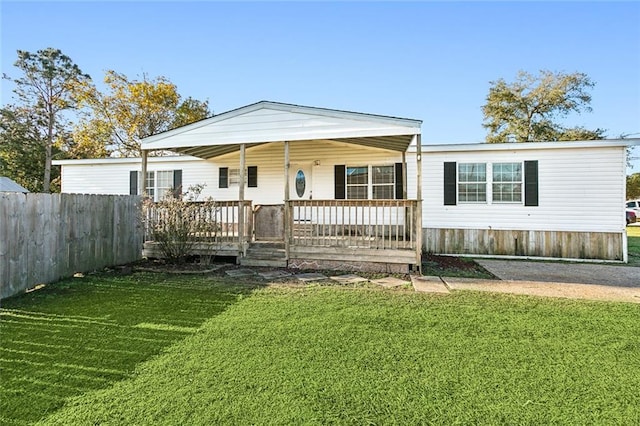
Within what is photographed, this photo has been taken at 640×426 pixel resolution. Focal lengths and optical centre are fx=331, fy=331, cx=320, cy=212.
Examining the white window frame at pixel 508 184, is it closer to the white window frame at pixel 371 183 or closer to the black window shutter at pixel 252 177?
the white window frame at pixel 371 183

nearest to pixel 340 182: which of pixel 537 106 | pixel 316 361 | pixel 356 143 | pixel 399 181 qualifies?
pixel 356 143

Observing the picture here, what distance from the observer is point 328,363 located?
106 inches

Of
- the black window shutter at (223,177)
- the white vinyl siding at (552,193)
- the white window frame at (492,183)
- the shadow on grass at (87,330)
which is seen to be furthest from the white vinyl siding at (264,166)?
the shadow on grass at (87,330)

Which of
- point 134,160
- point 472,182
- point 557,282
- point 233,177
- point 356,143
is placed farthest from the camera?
point 134,160

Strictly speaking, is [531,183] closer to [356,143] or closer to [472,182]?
[472,182]

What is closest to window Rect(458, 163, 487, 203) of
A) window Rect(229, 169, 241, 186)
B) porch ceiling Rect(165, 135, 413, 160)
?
porch ceiling Rect(165, 135, 413, 160)

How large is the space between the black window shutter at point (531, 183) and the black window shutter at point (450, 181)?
180cm

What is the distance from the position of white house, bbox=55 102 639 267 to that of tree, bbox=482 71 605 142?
1737cm

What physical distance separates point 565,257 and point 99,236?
439 inches

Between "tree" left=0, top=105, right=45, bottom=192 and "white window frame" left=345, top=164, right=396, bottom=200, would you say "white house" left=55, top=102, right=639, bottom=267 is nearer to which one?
"white window frame" left=345, top=164, right=396, bottom=200

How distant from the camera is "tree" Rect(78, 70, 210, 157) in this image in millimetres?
20594

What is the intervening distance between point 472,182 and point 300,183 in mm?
4897

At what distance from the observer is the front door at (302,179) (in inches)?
382

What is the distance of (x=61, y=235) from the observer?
5.53 metres
